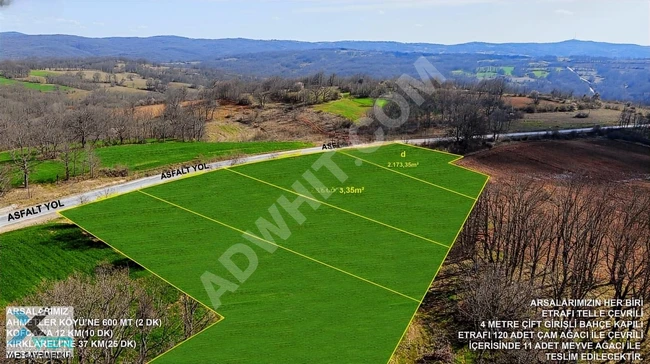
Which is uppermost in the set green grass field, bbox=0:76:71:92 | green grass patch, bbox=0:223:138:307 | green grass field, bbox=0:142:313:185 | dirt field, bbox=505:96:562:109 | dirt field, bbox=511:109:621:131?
dirt field, bbox=505:96:562:109

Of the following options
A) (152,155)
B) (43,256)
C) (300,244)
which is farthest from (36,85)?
(300,244)

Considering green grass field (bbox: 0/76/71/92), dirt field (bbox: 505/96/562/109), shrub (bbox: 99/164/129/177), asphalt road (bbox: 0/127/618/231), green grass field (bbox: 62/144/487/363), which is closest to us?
green grass field (bbox: 62/144/487/363)

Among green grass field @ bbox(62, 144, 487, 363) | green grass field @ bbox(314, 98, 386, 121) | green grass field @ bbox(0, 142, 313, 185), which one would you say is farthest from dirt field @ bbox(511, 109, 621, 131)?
green grass field @ bbox(0, 142, 313, 185)

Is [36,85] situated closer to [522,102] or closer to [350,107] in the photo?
[350,107]

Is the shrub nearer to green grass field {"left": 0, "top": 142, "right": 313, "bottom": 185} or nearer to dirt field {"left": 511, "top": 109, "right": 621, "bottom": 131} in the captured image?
green grass field {"left": 0, "top": 142, "right": 313, "bottom": 185}

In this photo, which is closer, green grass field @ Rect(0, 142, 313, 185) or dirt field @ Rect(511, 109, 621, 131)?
green grass field @ Rect(0, 142, 313, 185)

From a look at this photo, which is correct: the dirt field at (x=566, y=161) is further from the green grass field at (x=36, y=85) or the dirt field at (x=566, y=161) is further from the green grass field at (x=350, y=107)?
the green grass field at (x=36, y=85)

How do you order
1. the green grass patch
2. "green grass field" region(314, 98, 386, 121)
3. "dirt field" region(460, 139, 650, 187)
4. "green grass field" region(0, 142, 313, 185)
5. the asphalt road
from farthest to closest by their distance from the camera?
"green grass field" region(314, 98, 386, 121), "dirt field" region(460, 139, 650, 187), "green grass field" region(0, 142, 313, 185), the asphalt road, the green grass patch

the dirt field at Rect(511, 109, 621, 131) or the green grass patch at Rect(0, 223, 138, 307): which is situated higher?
the dirt field at Rect(511, 109, 621, 131)
